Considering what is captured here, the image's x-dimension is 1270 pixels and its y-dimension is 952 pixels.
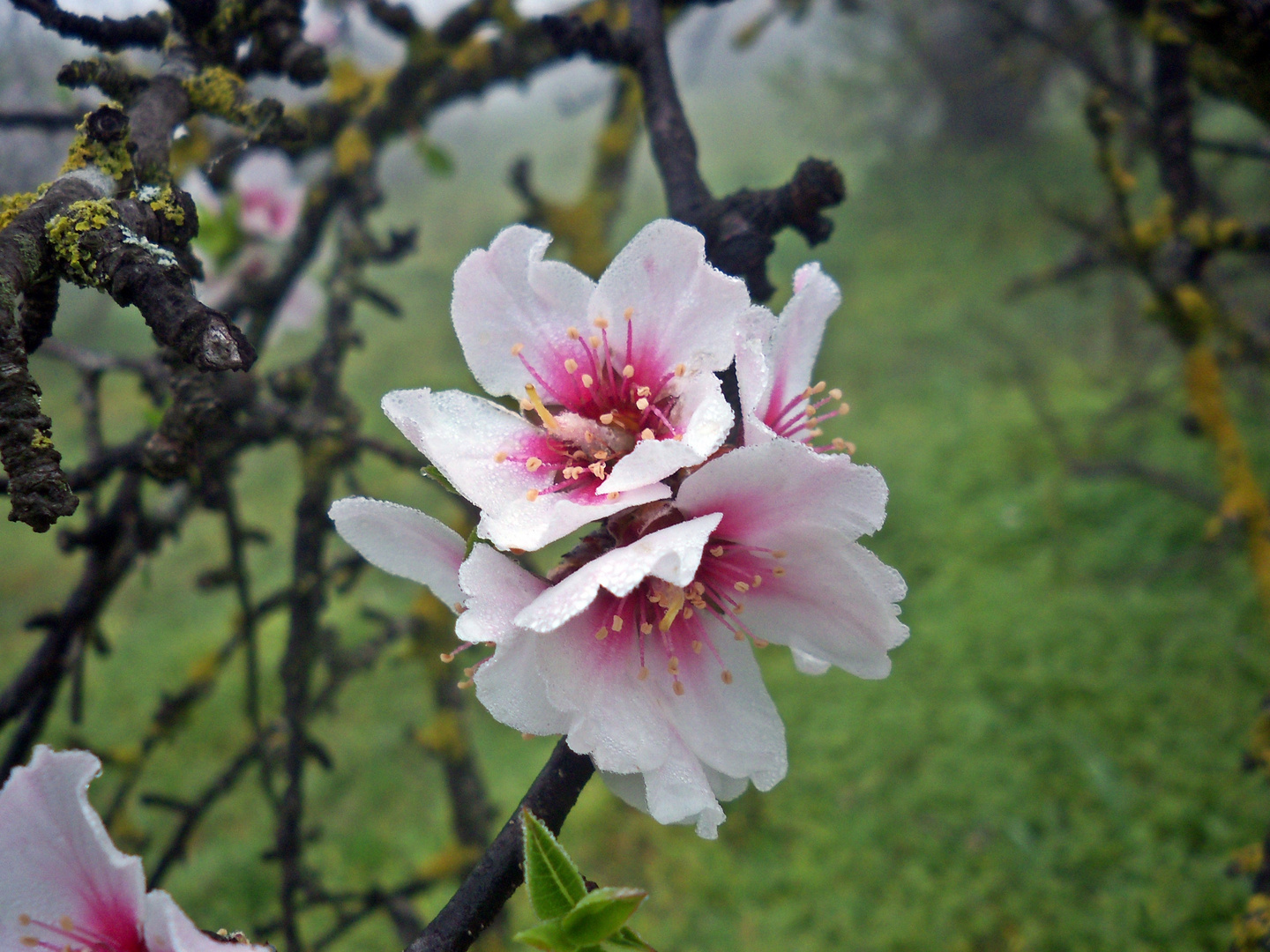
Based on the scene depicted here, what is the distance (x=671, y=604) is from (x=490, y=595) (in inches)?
6.7

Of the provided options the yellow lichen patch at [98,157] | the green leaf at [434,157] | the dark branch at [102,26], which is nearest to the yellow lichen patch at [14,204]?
the yellow lichen patch at [98,157]

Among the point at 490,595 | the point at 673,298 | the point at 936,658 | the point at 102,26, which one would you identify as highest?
the point at 102,26

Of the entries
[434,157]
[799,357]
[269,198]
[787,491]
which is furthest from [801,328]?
[269,198]

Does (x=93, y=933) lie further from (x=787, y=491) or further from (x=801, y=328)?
(x=801, y=328)

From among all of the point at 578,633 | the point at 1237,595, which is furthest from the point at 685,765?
the point at 1237,595

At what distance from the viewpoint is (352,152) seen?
5.44ft

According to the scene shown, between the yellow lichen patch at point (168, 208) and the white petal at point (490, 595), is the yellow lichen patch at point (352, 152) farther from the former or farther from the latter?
the white petal at point (490, 595)

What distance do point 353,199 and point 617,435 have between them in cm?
119

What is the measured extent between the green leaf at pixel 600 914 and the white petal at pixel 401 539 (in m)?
0.27

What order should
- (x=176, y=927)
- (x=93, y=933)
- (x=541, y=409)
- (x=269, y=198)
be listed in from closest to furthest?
(x=176, y=927)
(x=93, y=933)
(x=541, y=409)
(x=269, y=198)

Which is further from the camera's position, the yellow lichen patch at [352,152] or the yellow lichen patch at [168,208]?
the yellow lichen patch at [352,152]

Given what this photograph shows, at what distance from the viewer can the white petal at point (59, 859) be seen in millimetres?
614

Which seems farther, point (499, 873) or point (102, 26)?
point (102, 26)

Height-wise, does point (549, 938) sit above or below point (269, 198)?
below
